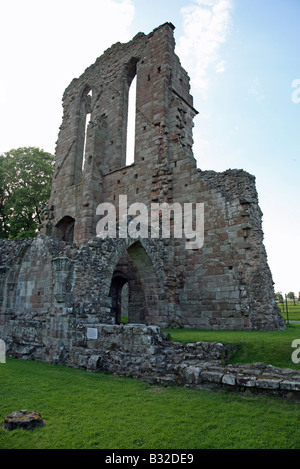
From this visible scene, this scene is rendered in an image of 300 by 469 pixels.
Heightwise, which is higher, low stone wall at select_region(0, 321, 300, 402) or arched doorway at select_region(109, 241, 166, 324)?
arched doorway at select_region(109, 241, 166, 324)

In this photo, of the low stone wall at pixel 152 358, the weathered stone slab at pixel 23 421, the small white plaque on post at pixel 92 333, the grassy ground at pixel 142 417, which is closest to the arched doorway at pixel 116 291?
the low stone wall at pixel 152 358

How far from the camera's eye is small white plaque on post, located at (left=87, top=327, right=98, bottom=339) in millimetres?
7277

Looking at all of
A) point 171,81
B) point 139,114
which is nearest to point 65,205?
point 139,114

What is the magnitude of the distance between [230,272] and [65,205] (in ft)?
34.8

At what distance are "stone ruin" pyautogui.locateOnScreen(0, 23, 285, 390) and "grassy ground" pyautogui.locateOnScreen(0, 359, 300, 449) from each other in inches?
74.6

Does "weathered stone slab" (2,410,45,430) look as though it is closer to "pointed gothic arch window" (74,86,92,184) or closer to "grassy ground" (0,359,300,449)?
"grassy ground" (0,359,300,449)

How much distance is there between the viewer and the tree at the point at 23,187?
2383 cm

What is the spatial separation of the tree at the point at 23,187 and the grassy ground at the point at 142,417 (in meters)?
19.6

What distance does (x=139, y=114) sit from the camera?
15.1 meters

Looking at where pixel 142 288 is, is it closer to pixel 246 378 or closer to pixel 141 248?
pixel 141 248

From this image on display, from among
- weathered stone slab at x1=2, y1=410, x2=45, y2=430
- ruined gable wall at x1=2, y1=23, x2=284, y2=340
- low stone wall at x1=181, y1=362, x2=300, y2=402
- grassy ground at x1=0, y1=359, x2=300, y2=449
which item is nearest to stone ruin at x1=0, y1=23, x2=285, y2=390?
ruined gable wall at x1=2, y1=23, x2=284, y2=340

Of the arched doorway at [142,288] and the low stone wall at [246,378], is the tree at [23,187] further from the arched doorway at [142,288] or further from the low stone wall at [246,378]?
the low stone wall at [246,378]

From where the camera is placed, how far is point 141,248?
10.8m

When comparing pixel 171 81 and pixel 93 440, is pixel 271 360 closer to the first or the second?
pixel 93 440
